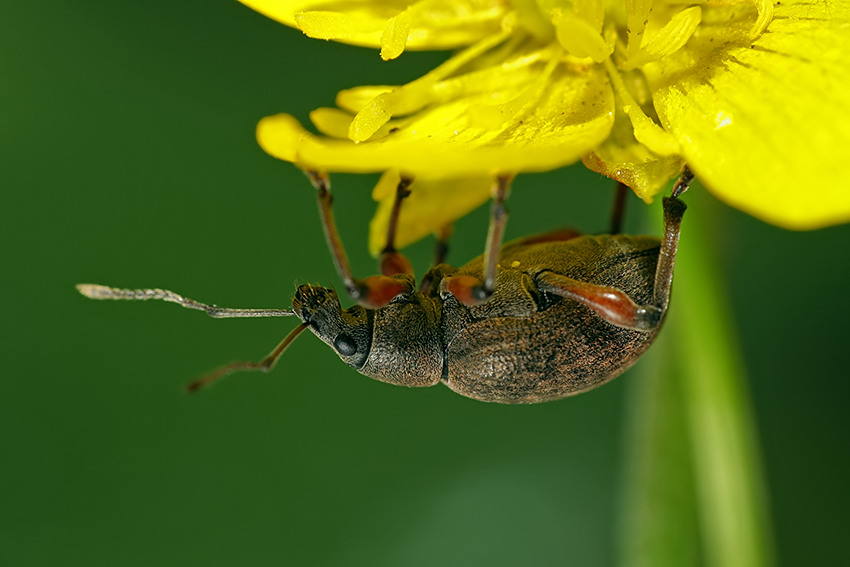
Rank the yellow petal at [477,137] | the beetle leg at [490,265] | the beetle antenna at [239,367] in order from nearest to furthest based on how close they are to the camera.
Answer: the yellow petal at [477,137] → the beetle leg at [490,265] → the beetle antenna at [239,367]

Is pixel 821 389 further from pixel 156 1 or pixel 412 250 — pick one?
pixel 156 1

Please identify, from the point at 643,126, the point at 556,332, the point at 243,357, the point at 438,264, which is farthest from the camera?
the point at 243,357

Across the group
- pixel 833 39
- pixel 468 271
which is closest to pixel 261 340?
pixel 468 271

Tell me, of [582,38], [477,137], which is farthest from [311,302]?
[582,38]

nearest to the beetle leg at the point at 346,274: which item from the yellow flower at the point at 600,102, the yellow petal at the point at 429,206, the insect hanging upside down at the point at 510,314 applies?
the insect hanging upside down at the point at 510,314

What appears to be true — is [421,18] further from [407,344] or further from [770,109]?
[770,109]

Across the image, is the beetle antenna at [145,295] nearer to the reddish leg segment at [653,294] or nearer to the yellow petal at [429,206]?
the yellow petal at [429,206]
